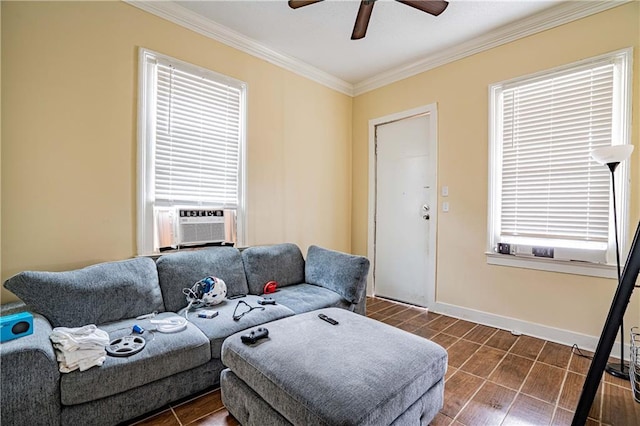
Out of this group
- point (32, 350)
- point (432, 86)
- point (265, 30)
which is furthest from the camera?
point (432, 86)

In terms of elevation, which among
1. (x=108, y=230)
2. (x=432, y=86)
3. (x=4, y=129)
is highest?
(x=432, y=86)

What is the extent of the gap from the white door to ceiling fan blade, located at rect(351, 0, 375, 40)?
1.41m

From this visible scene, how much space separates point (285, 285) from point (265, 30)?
2.47 meters

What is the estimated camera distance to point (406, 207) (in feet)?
11.8

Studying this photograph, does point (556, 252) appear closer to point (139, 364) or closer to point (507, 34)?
point (507, 34)

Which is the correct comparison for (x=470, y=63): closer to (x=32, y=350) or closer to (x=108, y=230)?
(x=108, y=230)

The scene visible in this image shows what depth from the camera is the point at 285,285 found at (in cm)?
287

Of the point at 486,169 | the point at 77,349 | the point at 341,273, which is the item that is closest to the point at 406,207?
the point at 486,169

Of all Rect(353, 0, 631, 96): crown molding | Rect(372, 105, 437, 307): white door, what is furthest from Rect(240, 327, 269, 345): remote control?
Rect(353, 0, 631, 96): crown molding

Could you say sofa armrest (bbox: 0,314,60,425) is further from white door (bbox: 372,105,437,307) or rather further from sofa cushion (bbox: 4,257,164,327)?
white door (bbox: 372,105,437,307)

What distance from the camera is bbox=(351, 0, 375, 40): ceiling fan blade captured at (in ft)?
6.44

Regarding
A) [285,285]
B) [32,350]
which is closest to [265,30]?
[285,285]

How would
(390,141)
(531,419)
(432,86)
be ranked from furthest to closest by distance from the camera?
(390,141) → (432,86) → (531,419)

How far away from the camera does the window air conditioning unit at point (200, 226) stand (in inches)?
99.9
